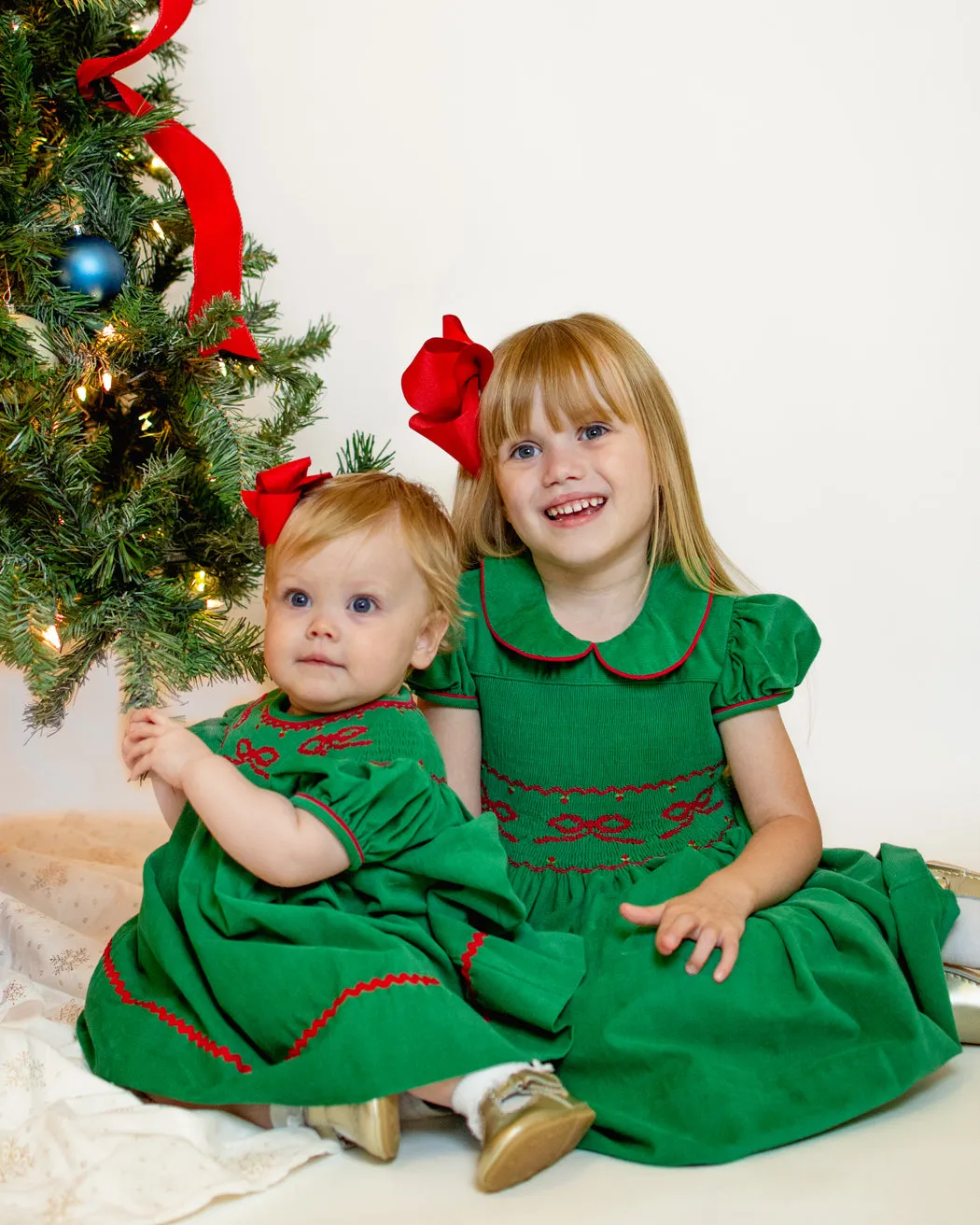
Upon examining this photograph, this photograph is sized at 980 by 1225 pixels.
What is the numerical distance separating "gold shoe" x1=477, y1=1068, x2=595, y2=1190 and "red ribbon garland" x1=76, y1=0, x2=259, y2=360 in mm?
1015

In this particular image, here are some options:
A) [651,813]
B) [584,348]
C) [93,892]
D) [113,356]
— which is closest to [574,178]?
[584,348]

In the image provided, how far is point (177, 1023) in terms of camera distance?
131 cm

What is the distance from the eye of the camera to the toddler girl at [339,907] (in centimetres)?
119

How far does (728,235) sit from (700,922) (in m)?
1.62

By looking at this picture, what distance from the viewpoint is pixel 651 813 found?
1.64 meters

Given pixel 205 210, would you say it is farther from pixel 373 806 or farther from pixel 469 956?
pixel 469 956

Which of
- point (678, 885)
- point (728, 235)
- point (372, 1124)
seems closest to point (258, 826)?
point (372, 1124)

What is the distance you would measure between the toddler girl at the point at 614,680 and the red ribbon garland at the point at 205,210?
28cm

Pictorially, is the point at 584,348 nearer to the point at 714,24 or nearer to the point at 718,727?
the point at 718,727

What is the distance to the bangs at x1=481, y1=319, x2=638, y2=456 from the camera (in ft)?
5.41

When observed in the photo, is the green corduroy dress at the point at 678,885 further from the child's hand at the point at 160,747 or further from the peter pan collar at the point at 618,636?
the child's hand at the point at 160,747

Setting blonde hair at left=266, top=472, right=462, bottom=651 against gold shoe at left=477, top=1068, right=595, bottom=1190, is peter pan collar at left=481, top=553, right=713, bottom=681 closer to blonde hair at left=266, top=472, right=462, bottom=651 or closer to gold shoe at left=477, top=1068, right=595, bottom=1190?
blonde hair at left=266, top=472, right=462, bottom=651

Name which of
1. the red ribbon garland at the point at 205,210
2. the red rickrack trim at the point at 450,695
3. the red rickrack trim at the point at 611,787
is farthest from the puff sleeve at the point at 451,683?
the red ribbon garland at the point at 205,210

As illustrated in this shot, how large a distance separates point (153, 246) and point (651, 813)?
3.45 ft
